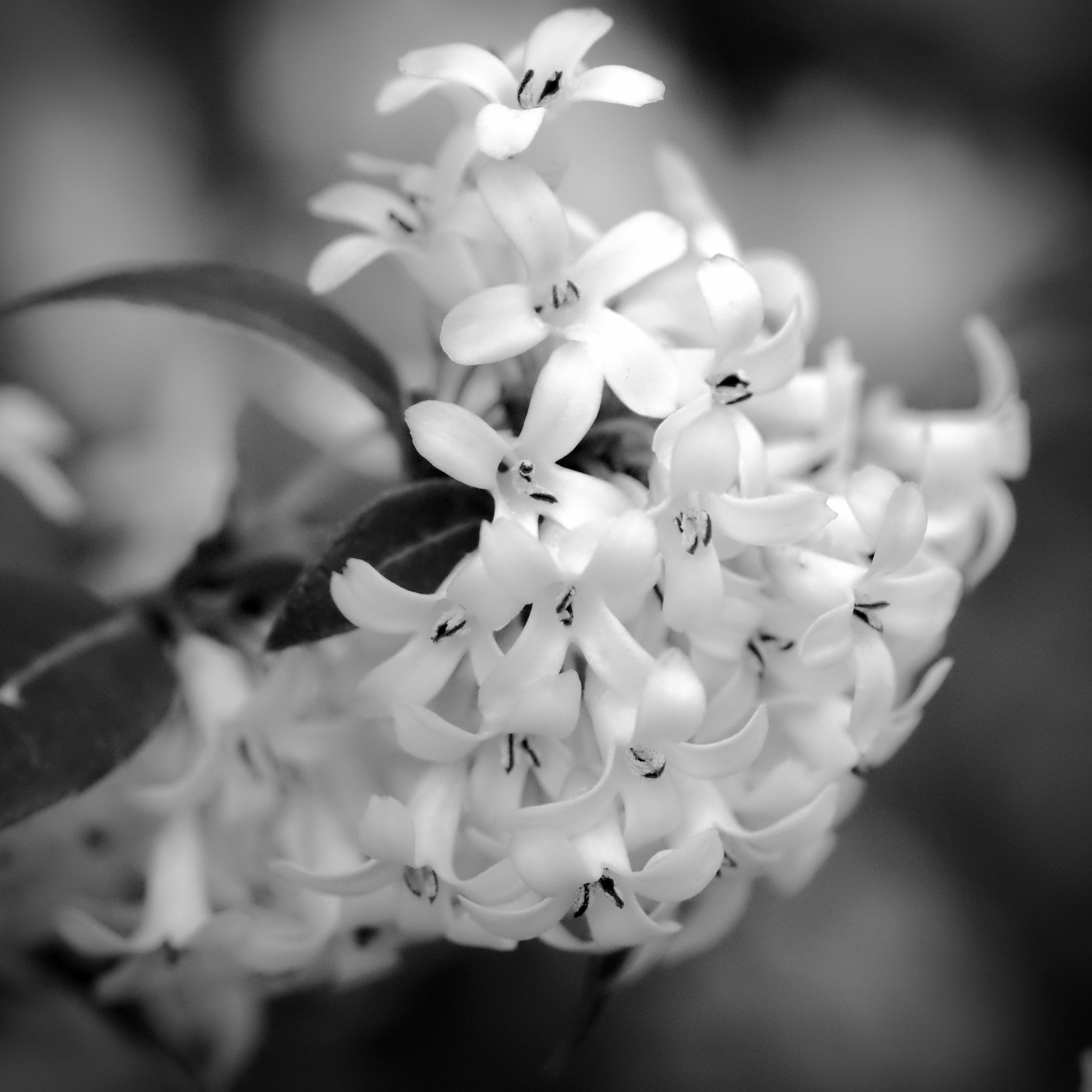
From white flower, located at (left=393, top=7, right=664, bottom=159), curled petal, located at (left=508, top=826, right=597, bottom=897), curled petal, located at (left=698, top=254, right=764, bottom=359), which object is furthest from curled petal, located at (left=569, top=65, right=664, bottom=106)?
curled petal, located at (left=508, top=826, right=597, bottom=897)

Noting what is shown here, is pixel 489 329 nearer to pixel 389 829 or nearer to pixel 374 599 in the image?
pixel 374 599

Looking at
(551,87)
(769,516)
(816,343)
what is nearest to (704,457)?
(769,516)

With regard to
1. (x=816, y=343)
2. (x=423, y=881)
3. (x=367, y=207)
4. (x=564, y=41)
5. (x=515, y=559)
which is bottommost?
(x=816, y=343)

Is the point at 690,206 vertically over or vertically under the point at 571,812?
over

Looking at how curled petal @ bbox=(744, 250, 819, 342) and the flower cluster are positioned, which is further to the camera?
curled petal @ bbox=(744, 250, 819, 342)

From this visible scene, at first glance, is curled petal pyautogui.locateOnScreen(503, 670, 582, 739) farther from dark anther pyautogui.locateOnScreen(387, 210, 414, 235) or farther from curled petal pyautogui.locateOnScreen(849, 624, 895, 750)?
dark anther pyautogui.locateOnScreen(387, 210, 414, 235)

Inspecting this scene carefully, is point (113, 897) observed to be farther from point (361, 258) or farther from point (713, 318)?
point (713, 318)
